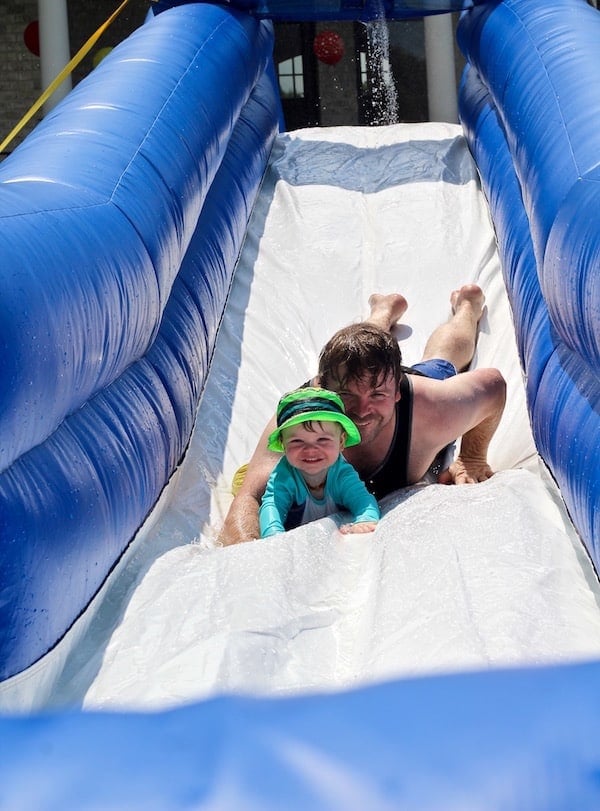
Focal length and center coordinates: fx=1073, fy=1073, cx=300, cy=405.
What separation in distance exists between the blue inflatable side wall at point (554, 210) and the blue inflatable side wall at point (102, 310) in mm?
695

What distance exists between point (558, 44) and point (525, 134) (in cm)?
31

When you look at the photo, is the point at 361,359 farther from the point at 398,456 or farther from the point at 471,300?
the point at 471,300

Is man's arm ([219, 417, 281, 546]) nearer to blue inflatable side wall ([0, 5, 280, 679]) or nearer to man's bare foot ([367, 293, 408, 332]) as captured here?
blue inflatable side wall ([0, 5, 280, 679])

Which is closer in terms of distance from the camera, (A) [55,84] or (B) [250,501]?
(B) [250,501]

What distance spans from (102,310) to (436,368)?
96 cm

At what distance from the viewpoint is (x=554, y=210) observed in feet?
6.35

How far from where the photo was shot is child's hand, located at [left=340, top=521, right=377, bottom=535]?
1706mm

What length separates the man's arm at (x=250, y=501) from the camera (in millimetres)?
1813

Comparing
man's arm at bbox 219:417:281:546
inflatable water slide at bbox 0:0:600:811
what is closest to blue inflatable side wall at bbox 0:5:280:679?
inflatable water slide at bbox 0:0:600:811

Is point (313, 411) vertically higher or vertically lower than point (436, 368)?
higher

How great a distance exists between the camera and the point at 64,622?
133 centimetres

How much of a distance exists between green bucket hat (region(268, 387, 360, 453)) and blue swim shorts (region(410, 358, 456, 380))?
0.54 meters

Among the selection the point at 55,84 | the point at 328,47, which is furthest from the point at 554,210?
the point at 328,47

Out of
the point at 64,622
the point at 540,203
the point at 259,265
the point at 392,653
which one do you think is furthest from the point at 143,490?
the point at 259,265
